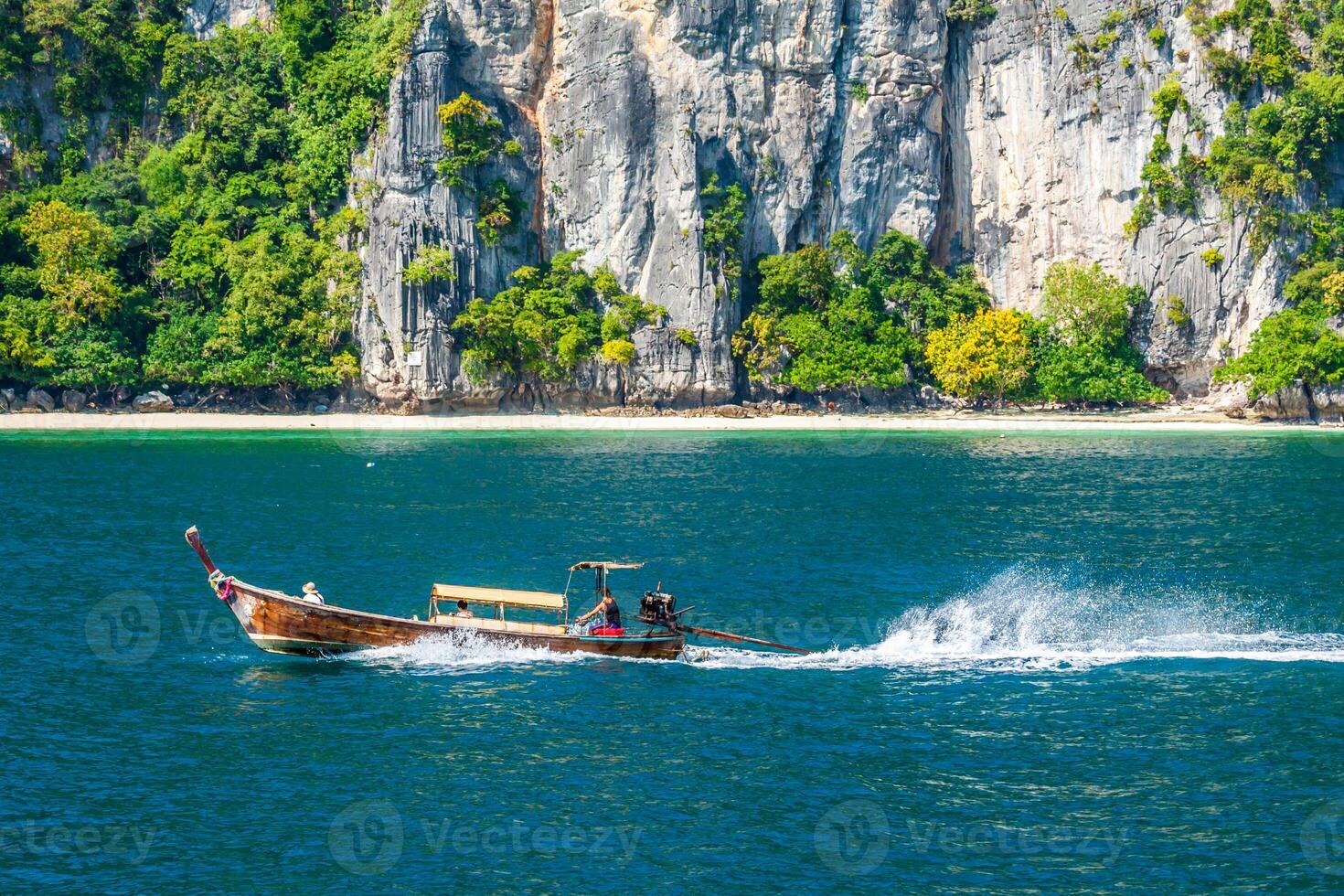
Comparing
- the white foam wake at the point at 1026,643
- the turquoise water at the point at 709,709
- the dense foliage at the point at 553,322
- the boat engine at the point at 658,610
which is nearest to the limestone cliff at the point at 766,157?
the dense foliage at the point at 553,322

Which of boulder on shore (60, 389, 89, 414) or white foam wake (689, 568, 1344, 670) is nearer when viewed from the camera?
white foam wake (689, 568, 1344, 670)

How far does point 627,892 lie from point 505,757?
7.08 meters

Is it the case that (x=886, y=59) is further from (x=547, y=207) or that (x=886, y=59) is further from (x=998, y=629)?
(x=998, y=629)

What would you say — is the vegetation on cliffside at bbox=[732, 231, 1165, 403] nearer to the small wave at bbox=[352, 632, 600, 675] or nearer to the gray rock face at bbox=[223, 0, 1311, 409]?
the gray rock face at bbox=[223, 0, 1311, 409]

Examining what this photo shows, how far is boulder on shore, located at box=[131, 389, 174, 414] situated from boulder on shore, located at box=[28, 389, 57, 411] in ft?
20.1

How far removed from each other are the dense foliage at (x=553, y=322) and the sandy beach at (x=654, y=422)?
474 cm

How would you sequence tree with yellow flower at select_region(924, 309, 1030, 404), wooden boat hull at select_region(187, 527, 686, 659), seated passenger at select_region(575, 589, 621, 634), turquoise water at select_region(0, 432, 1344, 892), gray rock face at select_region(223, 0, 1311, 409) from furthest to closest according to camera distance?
tree with yellow flower at select_region(924, 309, 1030, 404) → gray rock face at select_region(223, 0, 1311, 409) → seated passenger at select_region(575, 589, 621, 634) → wooden boat hull at select_region(187, 527, 686, 659) → turquoise water at select_region(0, 432, 1344, 892)

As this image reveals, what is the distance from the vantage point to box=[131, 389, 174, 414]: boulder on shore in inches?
4235

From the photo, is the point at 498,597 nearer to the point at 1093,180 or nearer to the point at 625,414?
the point at 625,414

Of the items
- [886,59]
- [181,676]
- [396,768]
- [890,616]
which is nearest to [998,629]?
[890,616]

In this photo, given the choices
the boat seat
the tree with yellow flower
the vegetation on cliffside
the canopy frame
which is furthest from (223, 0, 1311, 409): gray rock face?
the canopy frame

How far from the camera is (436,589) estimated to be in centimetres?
3931

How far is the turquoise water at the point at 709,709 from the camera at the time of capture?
26375 millimetres

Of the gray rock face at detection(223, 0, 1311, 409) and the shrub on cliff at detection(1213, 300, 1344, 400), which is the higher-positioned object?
the gray rock face at detection(223, 0, 1311, 409)
